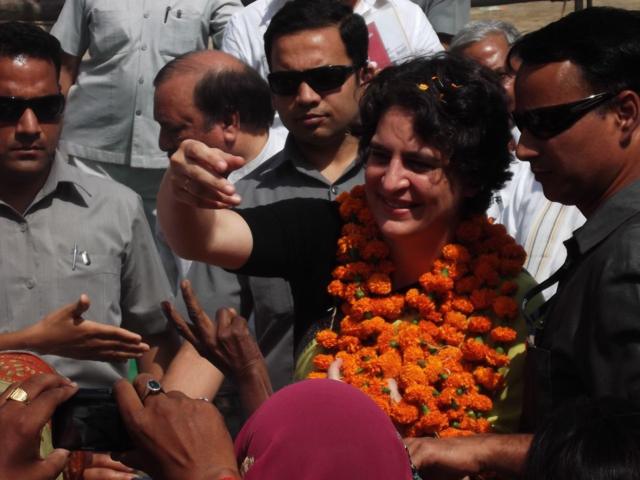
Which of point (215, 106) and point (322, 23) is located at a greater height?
point (322, 23)

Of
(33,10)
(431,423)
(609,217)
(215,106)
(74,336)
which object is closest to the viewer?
(609,217)

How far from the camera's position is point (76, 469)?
9.55 ft

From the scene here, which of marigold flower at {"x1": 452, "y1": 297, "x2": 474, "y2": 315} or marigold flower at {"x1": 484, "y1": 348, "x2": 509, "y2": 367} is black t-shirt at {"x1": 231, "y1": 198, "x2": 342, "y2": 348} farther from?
marigold flower at {"x1": 484, "y1": 348, "x2": 509, "y2": 367}

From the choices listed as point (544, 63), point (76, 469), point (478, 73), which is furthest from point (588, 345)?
point (76, 469)

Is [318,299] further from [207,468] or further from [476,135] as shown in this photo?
[207,468]

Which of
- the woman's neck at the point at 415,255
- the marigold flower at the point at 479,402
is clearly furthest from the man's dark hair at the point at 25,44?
the marigold flower at the point at 479,402

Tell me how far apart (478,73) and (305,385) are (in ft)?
5.28

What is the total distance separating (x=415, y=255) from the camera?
11.4 feet

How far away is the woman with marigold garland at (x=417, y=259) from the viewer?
322 cm

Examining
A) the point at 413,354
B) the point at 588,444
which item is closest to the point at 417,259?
the point at 413,354

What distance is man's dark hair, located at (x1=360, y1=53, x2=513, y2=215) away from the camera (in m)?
3.38

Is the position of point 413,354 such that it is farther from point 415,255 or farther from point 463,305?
point 415,255

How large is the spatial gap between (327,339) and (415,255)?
374mm

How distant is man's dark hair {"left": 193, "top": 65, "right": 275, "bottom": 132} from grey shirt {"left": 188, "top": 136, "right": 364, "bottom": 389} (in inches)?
16.2
